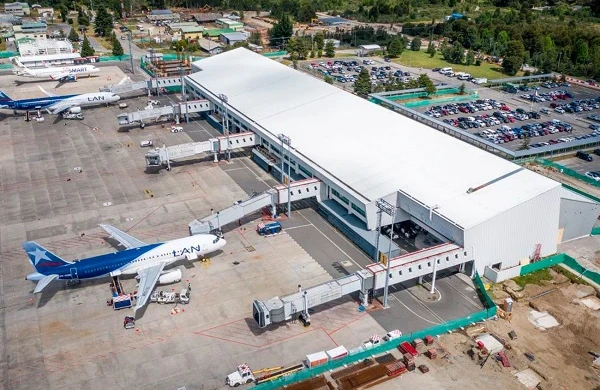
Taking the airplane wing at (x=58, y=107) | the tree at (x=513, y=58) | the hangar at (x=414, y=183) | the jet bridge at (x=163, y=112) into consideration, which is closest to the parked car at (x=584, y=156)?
the hangar at (x=414, y=183)

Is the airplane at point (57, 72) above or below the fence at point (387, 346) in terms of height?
above

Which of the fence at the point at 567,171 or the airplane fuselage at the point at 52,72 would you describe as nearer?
the fence at the point at 567,171

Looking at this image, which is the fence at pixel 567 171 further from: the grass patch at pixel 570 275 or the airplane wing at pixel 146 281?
the airplane wing at pixel 146 281

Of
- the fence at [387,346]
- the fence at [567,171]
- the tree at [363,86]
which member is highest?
the tree at [363,86]

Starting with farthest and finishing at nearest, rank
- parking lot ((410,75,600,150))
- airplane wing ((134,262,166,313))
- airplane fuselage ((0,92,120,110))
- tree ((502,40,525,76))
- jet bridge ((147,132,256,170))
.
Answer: tree ((502,40,525,76))
airplane fuselage ((0,92,120,110))
parking lot ((410,75,600,150))
jet bridge ((147,132,256,170))
airplane wing ((134,262,166,313))

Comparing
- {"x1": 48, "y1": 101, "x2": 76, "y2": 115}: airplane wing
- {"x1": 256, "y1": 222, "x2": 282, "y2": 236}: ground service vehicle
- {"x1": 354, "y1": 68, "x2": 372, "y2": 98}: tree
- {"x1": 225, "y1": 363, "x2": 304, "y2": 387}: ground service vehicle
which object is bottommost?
{"x1": 225, "y1": 363, "x2": 304, "y2": 387}: ground service vehicle

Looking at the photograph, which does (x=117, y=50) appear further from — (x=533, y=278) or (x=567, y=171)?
(x=533, y=278)

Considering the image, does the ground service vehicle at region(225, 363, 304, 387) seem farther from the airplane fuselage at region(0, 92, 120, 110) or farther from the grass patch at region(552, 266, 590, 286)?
the airplane fuselage at region(0, 92, 120, 110)

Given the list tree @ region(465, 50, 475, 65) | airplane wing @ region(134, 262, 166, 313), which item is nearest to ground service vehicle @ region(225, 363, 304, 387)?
airplane wing @ region(134, 262, 166, 313)
